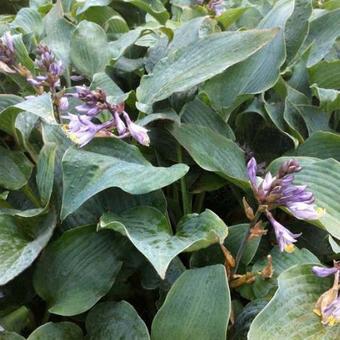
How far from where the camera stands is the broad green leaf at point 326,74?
1461 mm

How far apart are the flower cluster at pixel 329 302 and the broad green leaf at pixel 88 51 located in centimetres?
84

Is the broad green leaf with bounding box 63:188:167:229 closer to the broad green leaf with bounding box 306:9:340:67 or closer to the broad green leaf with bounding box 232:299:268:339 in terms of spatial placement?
the broad green leaf with bounding box 232:299:268:339

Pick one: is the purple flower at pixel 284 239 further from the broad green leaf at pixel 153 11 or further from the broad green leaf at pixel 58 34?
the broad green leaf at pixel 153 11

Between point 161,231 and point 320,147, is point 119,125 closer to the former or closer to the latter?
point 161,231

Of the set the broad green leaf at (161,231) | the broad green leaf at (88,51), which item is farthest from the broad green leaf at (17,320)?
the broad green leaf at (88,51)

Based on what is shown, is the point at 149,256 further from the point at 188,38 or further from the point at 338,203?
the point at 188,38

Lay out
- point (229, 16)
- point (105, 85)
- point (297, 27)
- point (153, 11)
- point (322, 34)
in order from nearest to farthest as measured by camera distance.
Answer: point (105, 85)
point (297, 27)
point (322, 34)
point (229, 16)
point (153, 11)

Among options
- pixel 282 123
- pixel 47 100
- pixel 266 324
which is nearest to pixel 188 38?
pixel 282 123

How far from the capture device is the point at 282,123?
51.7 inches

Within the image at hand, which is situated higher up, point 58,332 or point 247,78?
point 247,78

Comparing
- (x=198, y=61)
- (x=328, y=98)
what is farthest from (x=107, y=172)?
(x=328, y=98)

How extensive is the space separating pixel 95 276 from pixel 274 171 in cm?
41

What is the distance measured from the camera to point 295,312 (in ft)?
3.01

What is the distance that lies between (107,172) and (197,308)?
0.29m
